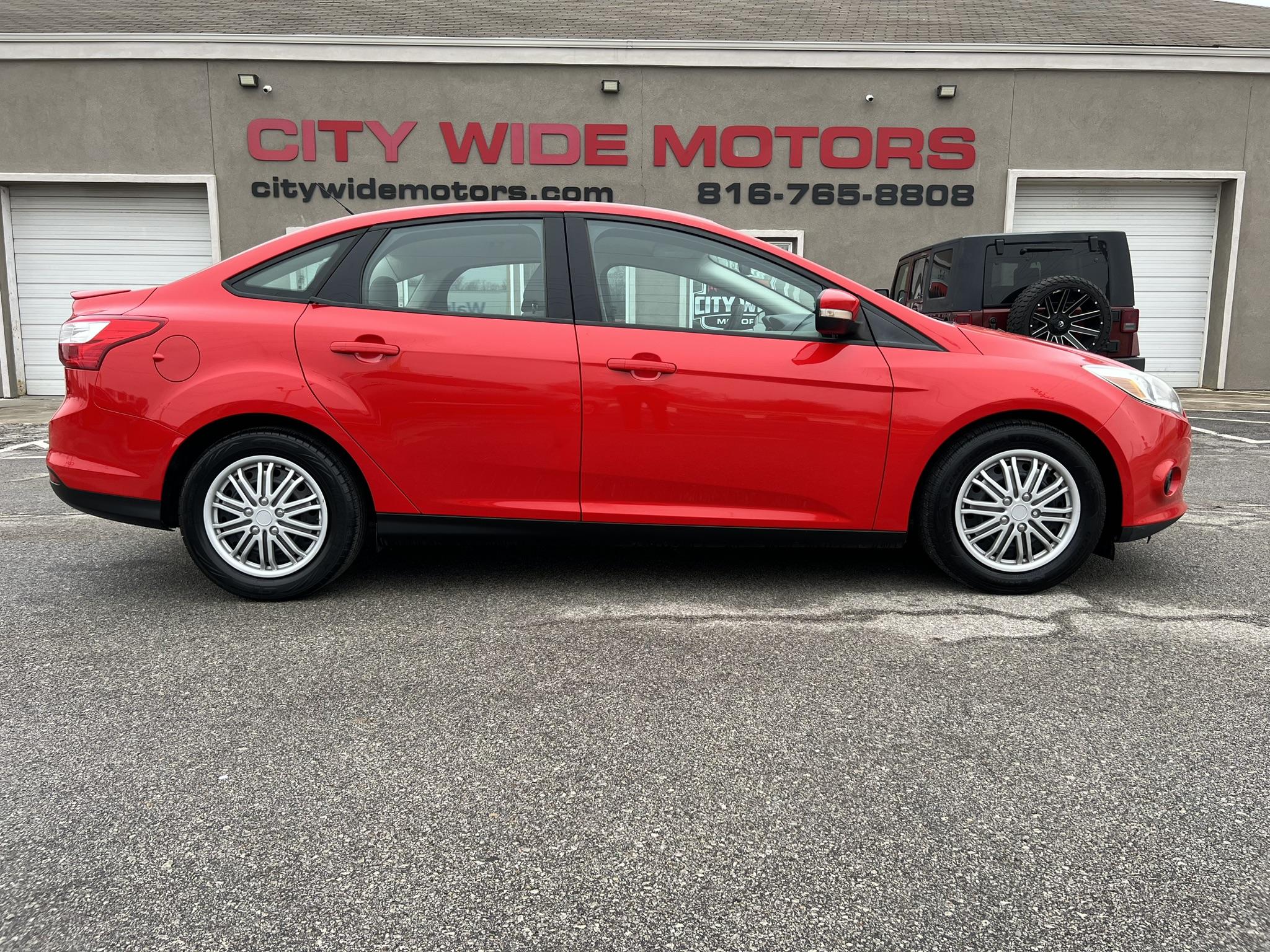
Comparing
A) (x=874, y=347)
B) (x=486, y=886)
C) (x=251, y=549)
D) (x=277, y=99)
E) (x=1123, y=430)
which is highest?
(x=277, y=99)

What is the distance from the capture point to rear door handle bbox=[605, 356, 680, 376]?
3.66 m

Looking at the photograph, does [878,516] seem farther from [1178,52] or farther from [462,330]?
[1178,52]

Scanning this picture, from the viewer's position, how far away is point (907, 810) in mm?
2225

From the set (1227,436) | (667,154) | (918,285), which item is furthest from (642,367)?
(667,154)

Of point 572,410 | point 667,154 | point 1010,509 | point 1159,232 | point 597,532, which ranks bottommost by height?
point 597,532

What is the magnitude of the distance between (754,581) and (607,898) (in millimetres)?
2354

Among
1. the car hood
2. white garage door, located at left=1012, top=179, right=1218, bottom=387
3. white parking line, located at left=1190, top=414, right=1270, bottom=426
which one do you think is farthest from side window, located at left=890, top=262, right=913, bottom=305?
the car hood

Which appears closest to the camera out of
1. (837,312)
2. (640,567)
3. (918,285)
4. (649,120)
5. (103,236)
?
(837,312)

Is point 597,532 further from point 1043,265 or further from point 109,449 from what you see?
point 1043,265

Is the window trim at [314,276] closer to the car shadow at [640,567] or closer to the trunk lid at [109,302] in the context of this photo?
the trunk lid at [109,302]

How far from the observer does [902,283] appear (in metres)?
10.0

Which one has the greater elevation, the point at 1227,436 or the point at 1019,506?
the point at 1019,506

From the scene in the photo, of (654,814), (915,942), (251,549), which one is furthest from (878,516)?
(251,549)

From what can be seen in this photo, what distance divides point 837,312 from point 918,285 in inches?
235
